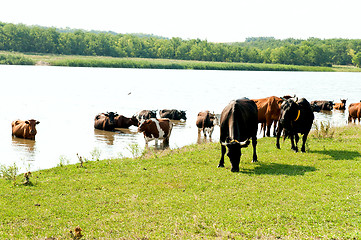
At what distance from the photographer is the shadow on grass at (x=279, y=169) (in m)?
13.2

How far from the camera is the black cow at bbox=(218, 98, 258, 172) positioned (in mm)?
13141

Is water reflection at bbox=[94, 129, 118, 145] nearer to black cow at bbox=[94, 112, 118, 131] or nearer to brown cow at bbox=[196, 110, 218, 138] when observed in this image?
black cow at bbox=[94, 112, 118, 131]

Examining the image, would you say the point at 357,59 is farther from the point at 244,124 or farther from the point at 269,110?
the point at 244,124

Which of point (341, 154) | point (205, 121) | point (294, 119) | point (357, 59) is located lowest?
point (205, 121)

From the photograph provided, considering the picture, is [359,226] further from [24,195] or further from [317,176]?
[24,195]

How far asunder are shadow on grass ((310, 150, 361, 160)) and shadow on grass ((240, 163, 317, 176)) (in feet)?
7.34

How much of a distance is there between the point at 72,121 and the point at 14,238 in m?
26.7

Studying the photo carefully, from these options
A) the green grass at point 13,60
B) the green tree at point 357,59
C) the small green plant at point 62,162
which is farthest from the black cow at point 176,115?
the green tree at point 357,59

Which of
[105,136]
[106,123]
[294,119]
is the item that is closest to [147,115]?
[106,123]

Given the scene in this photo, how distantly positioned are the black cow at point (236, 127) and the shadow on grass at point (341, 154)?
10.9ft

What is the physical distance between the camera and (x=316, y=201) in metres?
10.3

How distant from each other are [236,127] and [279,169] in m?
2.17

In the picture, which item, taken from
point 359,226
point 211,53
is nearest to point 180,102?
point 359,226

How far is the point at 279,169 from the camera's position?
1371 centimetres
